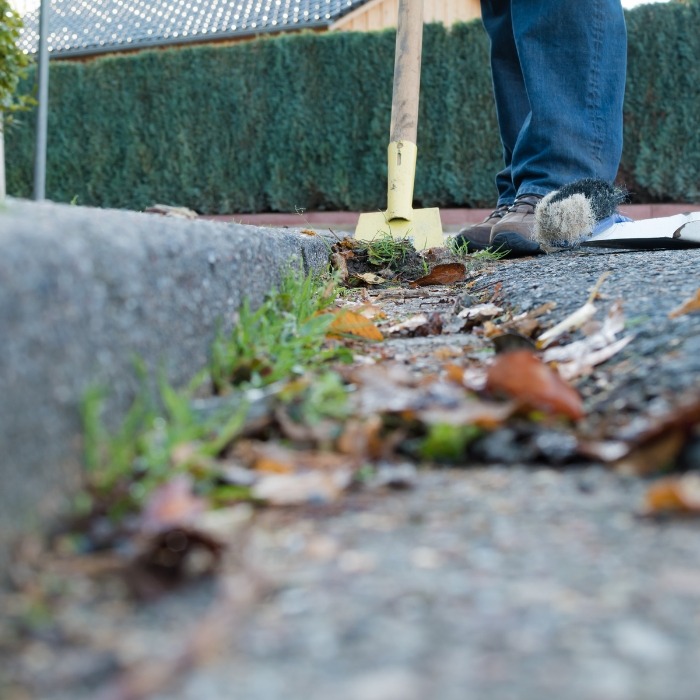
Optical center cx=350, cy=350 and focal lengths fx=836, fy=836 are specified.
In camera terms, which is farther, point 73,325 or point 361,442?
point 361,442

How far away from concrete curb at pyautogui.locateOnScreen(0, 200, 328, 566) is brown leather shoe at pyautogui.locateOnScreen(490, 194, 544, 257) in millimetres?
2028

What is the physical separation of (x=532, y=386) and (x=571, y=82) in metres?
2.42

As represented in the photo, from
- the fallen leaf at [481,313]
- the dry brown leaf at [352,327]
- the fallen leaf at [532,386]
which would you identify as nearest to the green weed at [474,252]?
the fallen leaf at [481,313]

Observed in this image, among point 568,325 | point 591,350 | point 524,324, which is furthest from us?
point 524,324

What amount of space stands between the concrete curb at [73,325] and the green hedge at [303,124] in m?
8.98

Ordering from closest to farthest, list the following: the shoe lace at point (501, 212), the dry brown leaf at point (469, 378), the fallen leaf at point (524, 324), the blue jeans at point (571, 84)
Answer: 1. the dry brown leaf at point (469, 378)
2. the fallen leaf at point (524, 324)
3. the blue jeans at point (571, 84)
4. the shoe lace at point (501, 212)

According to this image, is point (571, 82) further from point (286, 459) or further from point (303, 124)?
point (303, 124)

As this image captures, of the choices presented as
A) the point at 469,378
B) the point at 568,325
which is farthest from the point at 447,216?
the point at 469,378

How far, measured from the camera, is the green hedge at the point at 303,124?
9.34 meters

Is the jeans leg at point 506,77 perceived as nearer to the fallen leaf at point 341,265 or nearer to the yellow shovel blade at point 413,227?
Answer: the yellow shovel blade at point 413,227

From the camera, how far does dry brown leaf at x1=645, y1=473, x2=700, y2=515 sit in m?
0.77

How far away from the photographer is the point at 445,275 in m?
2.86

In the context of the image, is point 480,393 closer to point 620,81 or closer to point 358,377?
point 358,377

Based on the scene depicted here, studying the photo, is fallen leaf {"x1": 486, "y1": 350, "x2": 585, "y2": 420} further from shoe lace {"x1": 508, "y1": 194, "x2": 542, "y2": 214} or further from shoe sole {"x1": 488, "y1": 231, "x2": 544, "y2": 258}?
shoe lace {"x1": 508, "y1": 194, "x2": 542, "y2": 214}
